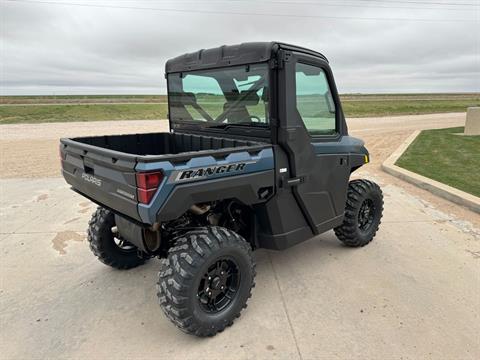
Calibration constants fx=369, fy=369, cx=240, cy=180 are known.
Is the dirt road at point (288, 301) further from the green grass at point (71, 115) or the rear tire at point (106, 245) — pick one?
the green grass at point (71, 115)

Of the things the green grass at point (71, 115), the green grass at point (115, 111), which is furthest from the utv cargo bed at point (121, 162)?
the green grass at point (71, 115)

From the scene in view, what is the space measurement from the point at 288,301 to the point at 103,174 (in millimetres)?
1831

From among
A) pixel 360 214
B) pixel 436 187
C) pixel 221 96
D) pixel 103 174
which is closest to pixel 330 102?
pixel 221 96

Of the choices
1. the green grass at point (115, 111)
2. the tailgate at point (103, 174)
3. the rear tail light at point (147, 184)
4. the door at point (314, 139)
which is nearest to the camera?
the rear tail light at point (147, 184)

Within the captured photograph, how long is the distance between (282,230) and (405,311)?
117cm

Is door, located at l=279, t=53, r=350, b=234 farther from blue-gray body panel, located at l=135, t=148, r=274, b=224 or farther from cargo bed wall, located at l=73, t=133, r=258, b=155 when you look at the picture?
cargo bed wall, located at l=73, t=133, r=258, b=155

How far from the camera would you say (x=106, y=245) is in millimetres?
3596

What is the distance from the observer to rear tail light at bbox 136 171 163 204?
2.32 meters

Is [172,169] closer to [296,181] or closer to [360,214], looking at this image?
[296,181]

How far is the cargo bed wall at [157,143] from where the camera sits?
3506 millimetres

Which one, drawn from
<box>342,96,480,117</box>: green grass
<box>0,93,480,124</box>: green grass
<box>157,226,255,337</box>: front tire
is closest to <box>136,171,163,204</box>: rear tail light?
<box>157,226,255,337</box>: front tire

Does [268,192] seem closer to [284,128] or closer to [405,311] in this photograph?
[284,128]

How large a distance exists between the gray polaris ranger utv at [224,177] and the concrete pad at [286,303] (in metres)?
0.27

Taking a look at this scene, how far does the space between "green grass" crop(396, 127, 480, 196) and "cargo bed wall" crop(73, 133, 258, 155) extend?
4.55 metres
